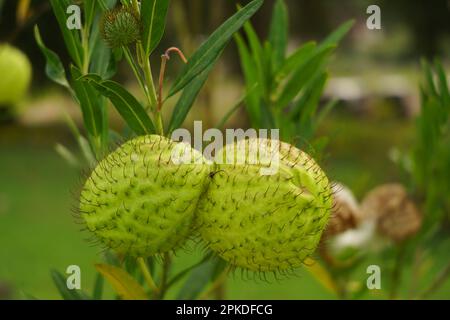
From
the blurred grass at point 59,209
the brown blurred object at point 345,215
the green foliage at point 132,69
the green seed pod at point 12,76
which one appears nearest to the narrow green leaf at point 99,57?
the green foliage at point 132,69

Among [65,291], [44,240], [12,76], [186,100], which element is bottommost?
[65,291]

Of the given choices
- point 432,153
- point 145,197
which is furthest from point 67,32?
point 432,153

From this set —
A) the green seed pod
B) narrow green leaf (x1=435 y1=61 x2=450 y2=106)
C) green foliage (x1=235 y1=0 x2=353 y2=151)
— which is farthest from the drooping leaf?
the green seed pod

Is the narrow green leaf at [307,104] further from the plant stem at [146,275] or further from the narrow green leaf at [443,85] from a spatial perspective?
the plant stem at [146,275]

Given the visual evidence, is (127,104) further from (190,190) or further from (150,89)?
(190,190)

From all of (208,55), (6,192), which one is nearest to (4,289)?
(6,192)

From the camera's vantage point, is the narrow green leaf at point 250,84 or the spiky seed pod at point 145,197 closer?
the spiky seed pod at point 145,197

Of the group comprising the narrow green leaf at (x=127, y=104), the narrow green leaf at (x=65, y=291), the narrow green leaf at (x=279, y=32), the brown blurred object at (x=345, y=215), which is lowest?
the narrow green leaf at (x=65, y=291)

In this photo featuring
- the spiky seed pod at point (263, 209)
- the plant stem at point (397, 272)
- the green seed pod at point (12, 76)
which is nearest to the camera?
the spiky seed pod at point (263, 209)
